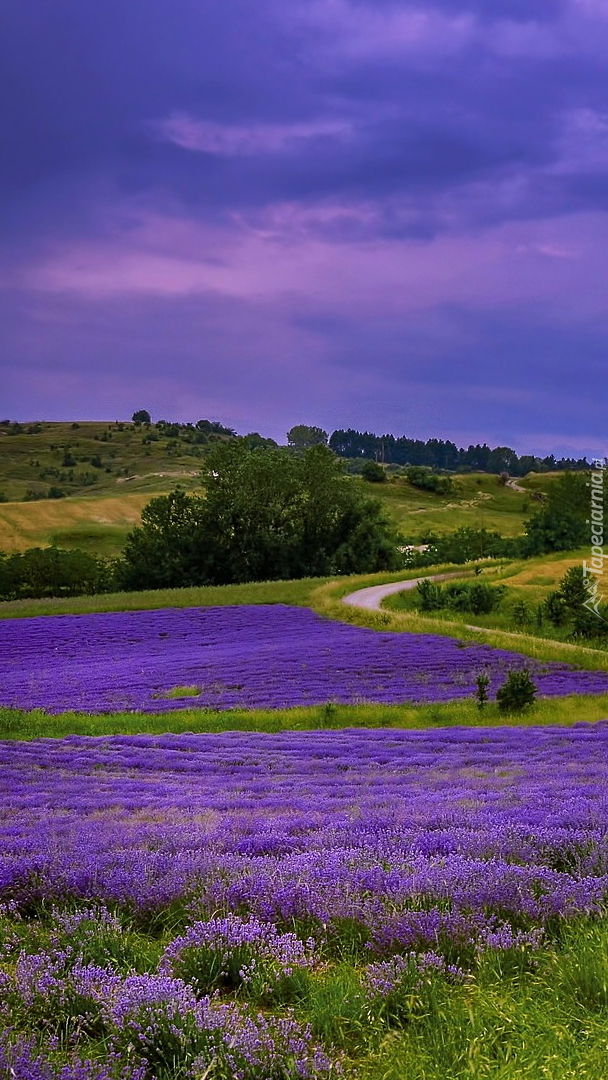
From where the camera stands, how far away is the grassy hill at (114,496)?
124500mm

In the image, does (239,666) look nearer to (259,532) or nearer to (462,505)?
(259,532)

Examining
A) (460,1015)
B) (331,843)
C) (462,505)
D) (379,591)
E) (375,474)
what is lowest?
(379,591)

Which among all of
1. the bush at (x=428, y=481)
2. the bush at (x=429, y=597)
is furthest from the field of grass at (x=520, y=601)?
the bush at (x=428, y=481)

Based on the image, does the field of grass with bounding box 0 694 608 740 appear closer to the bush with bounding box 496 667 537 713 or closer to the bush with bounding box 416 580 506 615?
the bush with bounding box 496 667 537 713

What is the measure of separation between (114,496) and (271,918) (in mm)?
151633

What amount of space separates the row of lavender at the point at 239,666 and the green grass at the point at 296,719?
3.19 ft

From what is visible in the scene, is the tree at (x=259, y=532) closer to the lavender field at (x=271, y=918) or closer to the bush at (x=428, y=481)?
the lavender field at (x=271, y=918)

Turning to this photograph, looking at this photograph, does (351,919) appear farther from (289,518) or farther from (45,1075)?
(289,518)

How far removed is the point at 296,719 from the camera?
19953 mm

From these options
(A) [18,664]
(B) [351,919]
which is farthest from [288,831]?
(A) [18,664]

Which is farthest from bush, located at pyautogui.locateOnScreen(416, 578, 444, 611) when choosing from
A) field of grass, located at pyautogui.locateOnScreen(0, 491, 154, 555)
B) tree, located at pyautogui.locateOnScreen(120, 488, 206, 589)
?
field of grass, located at pyautogui.locateOnScreen(0, 491, 154, 555)

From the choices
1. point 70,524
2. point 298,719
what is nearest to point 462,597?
point 298,719

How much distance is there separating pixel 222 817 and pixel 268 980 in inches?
124

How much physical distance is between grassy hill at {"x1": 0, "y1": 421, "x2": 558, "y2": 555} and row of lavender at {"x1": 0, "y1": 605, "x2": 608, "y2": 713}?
70.3 m
